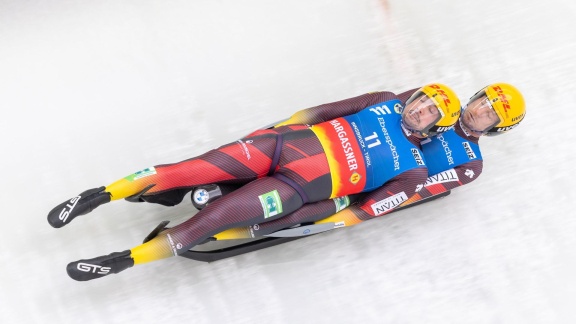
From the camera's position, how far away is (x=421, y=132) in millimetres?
3943

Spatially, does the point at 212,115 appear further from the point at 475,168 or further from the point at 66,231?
the point at 475,168

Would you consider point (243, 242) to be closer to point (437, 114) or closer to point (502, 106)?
point (437, 114)

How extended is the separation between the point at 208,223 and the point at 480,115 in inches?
68.1

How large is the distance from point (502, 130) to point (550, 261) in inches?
36.3

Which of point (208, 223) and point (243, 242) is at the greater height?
point (208, 223)

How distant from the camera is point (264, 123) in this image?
4.61m

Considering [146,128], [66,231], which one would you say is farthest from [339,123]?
[66,231]

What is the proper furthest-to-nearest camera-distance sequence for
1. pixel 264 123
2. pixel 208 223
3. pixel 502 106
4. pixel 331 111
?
pixel 264 123 < pixel 331 111 < pixel 502 106 < pixel 208 223

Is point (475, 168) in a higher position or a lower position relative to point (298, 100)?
lower

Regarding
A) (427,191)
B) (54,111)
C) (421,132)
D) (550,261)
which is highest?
(54,111)

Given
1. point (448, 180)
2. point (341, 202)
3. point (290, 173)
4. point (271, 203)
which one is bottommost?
point (448, 180)

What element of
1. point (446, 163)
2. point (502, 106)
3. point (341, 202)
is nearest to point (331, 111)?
point (341, 202)

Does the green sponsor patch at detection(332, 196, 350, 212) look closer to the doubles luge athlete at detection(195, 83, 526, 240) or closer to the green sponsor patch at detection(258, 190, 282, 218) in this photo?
the doubles luge athlete at detection(195, 83, 526, 240)

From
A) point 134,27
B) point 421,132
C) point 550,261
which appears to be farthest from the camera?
point 134,27
